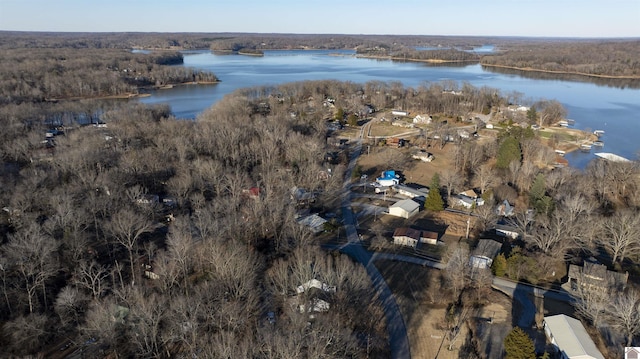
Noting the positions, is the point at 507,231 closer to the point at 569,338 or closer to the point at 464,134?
the point at 569,338

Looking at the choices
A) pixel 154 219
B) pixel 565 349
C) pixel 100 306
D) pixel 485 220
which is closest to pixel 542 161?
pixel 485 220

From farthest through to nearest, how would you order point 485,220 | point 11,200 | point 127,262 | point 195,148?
point 195,148 → point 485,220 → point 11,200 → point 127,262

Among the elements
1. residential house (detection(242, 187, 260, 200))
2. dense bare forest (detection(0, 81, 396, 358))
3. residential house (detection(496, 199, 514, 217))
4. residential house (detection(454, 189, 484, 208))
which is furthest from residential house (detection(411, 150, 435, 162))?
residential house (detection(242, 187, 260, 200))

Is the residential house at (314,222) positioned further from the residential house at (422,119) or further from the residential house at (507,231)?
the residential house at (422,119)

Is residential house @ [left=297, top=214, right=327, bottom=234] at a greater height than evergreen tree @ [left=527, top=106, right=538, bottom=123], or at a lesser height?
lesser

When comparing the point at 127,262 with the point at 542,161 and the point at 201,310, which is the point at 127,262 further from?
the point at 542,161

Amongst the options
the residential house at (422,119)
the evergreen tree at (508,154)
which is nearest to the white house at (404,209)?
the evergreen tree at (508,154)

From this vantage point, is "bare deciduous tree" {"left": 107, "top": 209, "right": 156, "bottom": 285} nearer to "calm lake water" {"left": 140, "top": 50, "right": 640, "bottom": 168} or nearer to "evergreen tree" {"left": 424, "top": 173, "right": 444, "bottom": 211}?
"evergreen tree" {"left": 424, "top": 173, "right": 444, "bottom": 211}

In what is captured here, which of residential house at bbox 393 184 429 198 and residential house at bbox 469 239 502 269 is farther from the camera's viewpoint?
residential house at bbox 393 184 429 198
